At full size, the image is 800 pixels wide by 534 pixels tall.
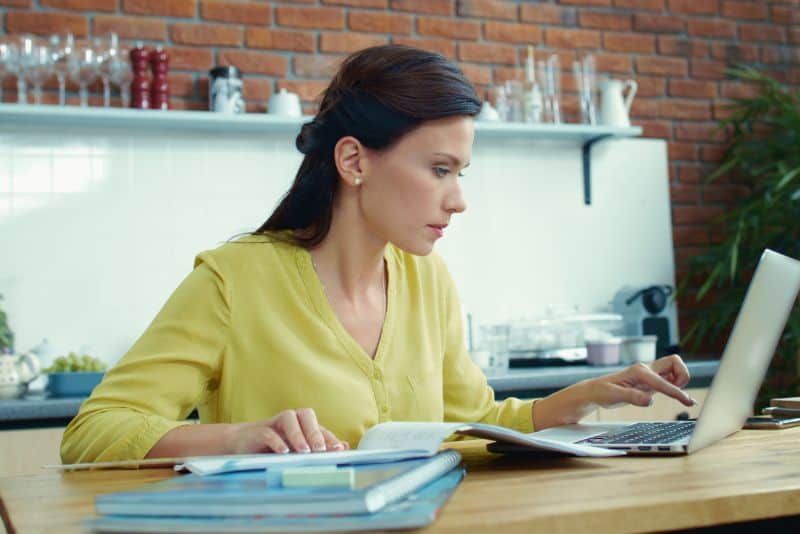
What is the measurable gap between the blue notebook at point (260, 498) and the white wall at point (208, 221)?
8.35 ft

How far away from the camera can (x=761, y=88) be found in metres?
4.22

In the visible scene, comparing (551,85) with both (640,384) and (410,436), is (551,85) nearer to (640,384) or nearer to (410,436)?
(640,384)

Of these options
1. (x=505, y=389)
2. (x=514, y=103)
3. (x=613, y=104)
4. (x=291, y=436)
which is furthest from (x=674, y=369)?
(x=613, y=104)

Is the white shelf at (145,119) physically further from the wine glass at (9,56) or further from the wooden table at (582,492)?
the wooden table at (582,492)

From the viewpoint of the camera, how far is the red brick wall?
138 inches

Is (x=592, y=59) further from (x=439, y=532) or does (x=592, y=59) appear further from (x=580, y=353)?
(x=439, y=532)

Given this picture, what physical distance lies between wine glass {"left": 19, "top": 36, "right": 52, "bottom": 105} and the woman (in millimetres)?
1695

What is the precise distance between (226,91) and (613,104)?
4.78 ft

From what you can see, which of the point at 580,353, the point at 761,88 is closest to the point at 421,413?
the point at 580,353

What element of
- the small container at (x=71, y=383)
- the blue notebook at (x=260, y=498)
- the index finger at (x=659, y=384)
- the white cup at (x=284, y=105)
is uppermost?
the white cup at (x=284, y=105)

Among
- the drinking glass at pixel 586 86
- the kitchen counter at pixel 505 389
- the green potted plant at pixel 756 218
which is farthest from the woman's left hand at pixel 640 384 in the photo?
the drinking glass at pixel 586 86

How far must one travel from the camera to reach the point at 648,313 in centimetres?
379

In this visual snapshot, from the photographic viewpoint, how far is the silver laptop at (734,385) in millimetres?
1239

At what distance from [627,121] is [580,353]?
0.98m
